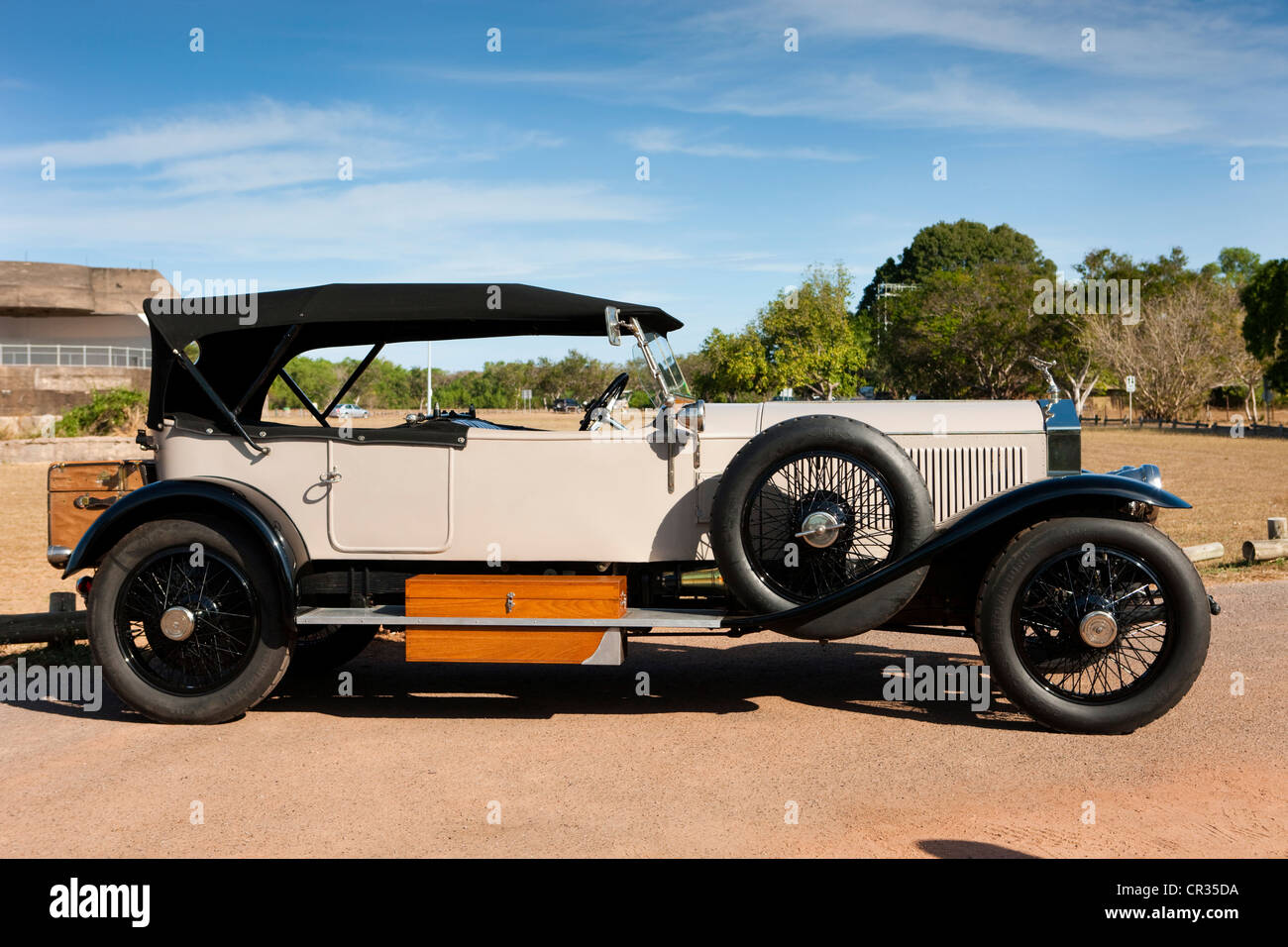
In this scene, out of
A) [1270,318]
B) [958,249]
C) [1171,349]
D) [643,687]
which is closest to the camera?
[643,687]

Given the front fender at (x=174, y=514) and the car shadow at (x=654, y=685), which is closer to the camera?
the front fender at (x=174, y=514)

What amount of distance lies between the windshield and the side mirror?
15cm

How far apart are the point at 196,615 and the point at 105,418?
2845 cm

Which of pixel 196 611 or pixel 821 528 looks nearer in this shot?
pixel 821 528

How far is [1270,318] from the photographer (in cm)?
4388

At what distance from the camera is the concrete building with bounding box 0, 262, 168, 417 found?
3888 centimetres

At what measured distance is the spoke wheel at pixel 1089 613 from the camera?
15.3 feet

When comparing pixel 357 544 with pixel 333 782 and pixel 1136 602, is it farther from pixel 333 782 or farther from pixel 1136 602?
pixel 1136 602

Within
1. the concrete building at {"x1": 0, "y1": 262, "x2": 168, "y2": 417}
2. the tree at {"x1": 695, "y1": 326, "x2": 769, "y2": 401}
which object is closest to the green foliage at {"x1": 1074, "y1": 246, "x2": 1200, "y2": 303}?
the tree at {"x1": 695, "y1": 326, "x2": 769, "y2": 401}

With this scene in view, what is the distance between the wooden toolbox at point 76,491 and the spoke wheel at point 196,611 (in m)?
0.90
